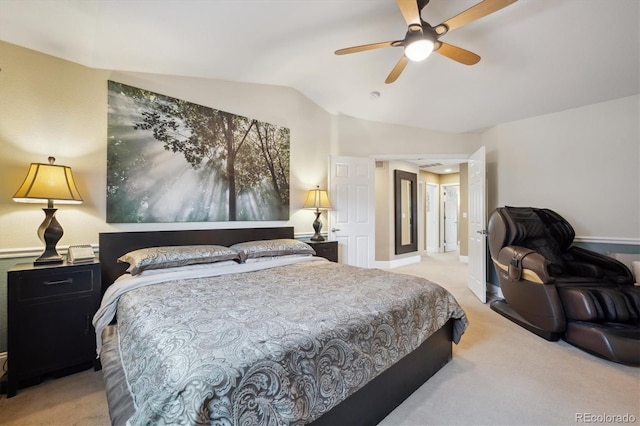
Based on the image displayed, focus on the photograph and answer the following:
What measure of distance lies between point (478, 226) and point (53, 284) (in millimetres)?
4521

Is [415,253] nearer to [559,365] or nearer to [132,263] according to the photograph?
[559,365]

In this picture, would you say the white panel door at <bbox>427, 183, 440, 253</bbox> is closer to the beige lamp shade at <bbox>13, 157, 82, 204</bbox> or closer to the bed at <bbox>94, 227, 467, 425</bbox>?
the bed at <bbox>94, 227, 467, 425</bbox>

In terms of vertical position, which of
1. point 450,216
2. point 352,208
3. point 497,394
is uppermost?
point 352,208

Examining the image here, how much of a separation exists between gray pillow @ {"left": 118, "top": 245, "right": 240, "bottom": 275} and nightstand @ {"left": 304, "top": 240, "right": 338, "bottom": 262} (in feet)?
3.99

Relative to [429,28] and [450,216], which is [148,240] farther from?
[450,216]

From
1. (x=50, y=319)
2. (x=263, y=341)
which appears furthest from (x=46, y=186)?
(x=263, y=341)

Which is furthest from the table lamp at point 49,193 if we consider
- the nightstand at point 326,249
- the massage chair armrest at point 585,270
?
the massage chair armrest at point 585,270

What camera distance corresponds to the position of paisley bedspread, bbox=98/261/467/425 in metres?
0.88

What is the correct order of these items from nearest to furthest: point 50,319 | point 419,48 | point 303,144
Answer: point 50,319
point 419,48
point 303,144

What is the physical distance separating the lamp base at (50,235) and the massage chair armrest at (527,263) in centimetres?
399

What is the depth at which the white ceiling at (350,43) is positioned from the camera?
208 centimetres

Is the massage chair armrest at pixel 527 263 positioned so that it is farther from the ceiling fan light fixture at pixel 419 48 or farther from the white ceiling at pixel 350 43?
the ceiling fan light fixture at pixel 419 48

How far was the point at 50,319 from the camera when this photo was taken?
6.36 ft

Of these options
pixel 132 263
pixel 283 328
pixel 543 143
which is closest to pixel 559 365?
pixel 283 328
